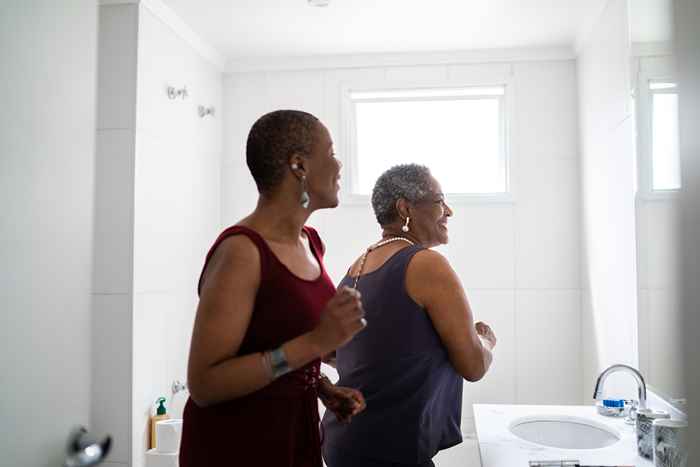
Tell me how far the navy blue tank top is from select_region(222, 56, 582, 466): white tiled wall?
4.92 feet

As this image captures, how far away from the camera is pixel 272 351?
848 mm

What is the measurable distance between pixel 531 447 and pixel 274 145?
1.11 meters

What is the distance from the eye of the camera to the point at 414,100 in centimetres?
295

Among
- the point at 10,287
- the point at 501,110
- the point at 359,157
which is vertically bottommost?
the point at 10,287

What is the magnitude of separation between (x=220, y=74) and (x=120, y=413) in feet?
5.60

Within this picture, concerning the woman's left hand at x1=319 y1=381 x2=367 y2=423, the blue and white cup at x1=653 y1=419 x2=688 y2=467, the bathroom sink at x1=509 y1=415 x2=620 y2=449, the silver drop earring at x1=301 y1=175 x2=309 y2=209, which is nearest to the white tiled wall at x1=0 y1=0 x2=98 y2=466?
the silver drop earring at x1=301 y1=175 x2=309 y2=209

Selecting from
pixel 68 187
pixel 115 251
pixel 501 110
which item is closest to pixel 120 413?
pixel 115 251

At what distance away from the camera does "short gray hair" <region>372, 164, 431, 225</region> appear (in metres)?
1.48

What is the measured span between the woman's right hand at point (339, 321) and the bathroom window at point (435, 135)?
2.13 m

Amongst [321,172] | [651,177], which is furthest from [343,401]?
[651,177]

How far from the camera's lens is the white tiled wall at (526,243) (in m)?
2.75

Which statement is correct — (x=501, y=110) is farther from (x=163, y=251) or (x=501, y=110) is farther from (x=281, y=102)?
(x=163, y=251)

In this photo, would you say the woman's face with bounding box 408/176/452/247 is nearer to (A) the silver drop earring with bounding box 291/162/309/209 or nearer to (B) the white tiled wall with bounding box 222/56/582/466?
(A) the silver drop earring with bounding box 291/162/309/209

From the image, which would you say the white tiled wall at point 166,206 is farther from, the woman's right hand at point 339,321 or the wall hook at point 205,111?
the woman's right hand at point 339,321
